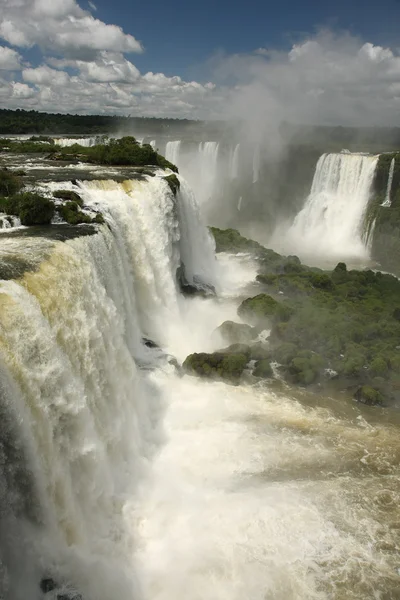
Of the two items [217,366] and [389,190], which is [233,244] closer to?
[389,190]

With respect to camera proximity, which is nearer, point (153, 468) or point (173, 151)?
point (153, 468)

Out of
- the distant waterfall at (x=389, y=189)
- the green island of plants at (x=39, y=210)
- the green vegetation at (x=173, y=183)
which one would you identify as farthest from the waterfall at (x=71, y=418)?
the distant waterfall at (x=389, y=189)

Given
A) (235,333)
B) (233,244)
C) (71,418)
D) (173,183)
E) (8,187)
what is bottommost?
(235,333)

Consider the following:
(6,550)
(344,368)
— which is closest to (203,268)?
(344,368)

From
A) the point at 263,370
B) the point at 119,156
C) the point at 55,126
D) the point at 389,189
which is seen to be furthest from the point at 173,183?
the point at 55,126

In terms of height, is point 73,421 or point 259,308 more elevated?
point 73,421

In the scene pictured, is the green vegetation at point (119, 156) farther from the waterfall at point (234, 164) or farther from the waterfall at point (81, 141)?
the waterfall at point (234, 164)

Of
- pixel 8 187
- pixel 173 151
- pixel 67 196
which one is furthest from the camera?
pixel 173 151
